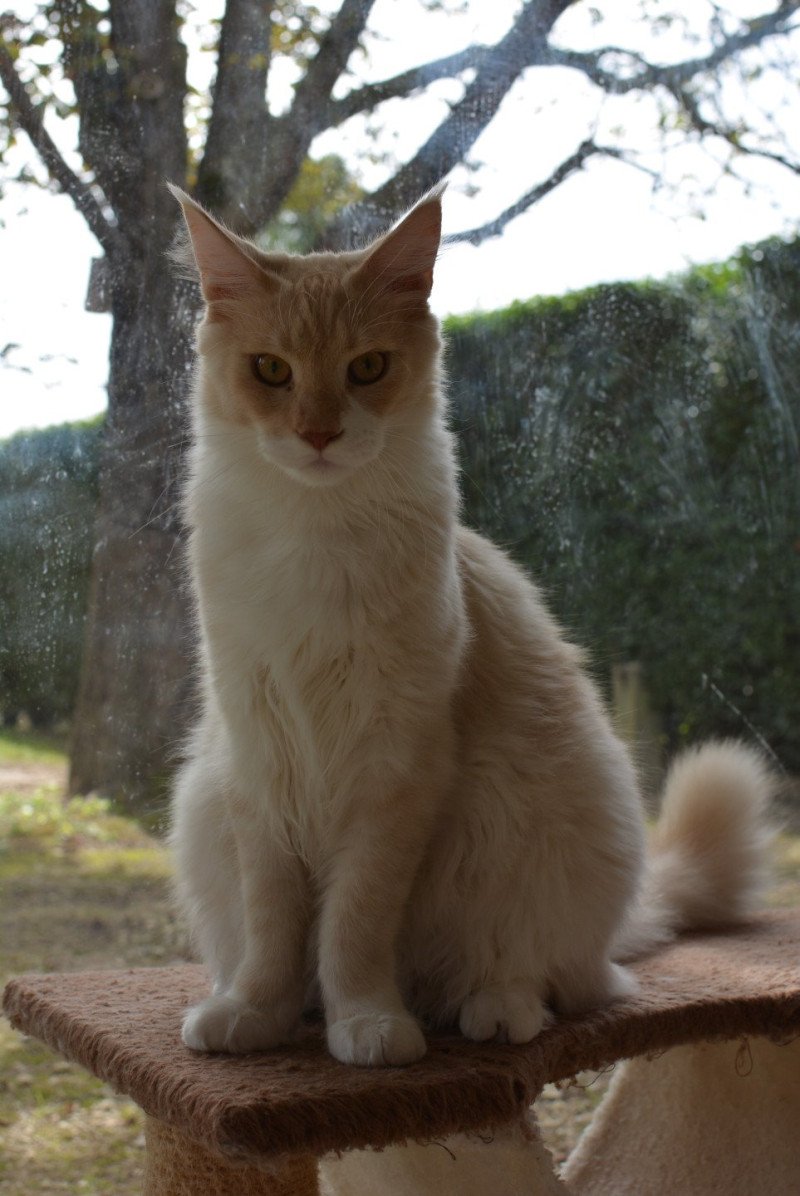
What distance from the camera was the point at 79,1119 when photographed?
6.26ft

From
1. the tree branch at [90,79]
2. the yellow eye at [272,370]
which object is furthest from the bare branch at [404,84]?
the yellow eye at [272,370]

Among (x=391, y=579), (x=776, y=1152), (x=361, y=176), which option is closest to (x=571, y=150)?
(x=361, y=176)

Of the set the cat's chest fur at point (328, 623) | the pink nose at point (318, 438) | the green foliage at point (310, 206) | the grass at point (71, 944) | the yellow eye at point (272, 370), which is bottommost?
the grass at point (71, 944)

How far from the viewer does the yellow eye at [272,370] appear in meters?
1.39

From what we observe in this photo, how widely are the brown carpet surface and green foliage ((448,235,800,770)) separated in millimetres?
936

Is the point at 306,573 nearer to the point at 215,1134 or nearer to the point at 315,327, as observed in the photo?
the point at 315,327

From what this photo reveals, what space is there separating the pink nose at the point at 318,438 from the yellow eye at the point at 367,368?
0.39 feet

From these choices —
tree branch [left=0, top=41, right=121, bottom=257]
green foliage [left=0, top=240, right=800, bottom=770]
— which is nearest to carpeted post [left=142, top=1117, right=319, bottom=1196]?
green foliage [left=0, top=240, right=800, bottom=770]

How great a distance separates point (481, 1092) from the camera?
4.02 feet

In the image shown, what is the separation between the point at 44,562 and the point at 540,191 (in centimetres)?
125

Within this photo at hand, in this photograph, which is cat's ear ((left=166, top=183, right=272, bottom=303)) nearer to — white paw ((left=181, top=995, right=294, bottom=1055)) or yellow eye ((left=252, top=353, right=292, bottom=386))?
yellow eye ((left=252, top=353, right=292, bottom=386))

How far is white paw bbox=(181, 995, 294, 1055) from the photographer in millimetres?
1303

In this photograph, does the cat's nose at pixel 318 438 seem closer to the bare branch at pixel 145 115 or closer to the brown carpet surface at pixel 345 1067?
the brown carpet surface at pixel 345 1067

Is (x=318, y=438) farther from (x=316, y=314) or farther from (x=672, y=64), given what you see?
(x=672, y=64)
